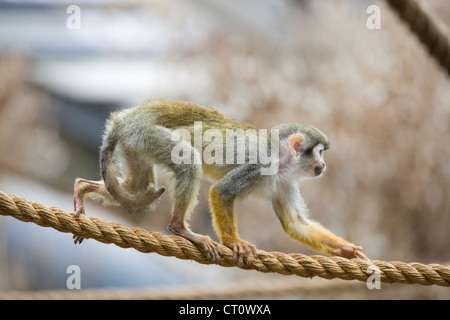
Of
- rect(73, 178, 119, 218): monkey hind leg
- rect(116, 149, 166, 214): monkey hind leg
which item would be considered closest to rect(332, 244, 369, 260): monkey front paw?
rect(116, 149, 166, 214): monkey hind leg

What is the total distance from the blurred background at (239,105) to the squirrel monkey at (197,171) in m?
1.93

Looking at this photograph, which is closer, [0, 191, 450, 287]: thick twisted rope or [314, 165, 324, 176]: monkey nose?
[0, 191, 450, 287]: thick twisted rope

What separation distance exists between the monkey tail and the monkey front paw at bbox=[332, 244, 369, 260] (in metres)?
1.02

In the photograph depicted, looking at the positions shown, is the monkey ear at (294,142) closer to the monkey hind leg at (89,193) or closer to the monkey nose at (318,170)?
the monkey nose at (318,170)

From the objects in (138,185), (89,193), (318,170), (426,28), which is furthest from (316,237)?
(426,28)

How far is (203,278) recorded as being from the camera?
24.8 feet

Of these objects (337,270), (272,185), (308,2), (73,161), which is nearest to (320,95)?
(308,2)

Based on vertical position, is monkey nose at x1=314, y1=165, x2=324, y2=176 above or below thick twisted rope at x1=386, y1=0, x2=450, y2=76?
below

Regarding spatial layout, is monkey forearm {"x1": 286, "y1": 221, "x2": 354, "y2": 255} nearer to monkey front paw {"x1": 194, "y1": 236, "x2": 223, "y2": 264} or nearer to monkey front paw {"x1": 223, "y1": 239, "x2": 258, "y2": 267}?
monkey front paw {"x1": 223, "y1": 239, "x2": 258, "y2": 267}

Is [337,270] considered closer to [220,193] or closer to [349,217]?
[220,193]

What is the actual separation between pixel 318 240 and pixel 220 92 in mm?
4130

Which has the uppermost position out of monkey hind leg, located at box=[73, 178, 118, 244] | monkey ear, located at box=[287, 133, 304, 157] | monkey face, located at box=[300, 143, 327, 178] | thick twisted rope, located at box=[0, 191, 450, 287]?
monkey ear, located at box=[287, 133, 304, 157]

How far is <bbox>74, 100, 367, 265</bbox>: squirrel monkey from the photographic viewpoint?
103 inches

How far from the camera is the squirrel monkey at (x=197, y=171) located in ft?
8.55
